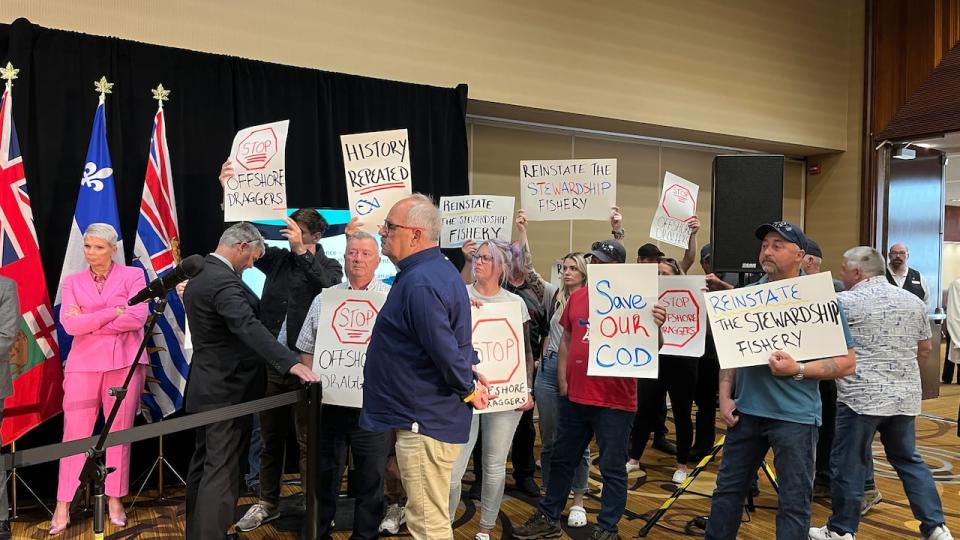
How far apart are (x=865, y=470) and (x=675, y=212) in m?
2.09

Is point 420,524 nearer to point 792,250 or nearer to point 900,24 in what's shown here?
point 792,250

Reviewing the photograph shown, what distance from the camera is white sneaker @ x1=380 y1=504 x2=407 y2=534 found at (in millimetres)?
3658

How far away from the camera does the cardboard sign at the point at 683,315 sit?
439 cm

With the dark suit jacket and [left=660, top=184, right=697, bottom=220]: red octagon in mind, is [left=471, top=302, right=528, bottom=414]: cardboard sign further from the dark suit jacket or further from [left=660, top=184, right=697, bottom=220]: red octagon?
[left=660, top=184, right=697, bottom=220]: red octagon

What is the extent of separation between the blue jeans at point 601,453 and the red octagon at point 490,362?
1.37ft

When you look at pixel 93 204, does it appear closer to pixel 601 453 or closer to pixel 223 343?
pixel 223 343

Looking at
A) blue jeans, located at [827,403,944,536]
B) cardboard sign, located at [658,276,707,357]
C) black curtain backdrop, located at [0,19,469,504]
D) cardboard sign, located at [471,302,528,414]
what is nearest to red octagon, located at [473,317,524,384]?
cardboard sign, located at [471,302,528,414]

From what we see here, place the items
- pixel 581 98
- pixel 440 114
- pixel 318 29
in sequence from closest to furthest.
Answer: pixel 318 29 → pixel 440 114 → pixel 581 98

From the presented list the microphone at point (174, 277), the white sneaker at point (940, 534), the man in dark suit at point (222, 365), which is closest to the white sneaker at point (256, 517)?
the man in dark suit at point (222, 365)

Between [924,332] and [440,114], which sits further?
[440,114]

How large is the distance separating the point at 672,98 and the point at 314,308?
5.02 meters

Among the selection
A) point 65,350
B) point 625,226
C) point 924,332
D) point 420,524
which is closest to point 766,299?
point 924,332

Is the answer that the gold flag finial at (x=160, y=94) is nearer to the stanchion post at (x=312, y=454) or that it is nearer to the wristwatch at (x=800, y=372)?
the stanchion post at (x=312, y=454)

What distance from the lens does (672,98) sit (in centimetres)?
Result: 705
